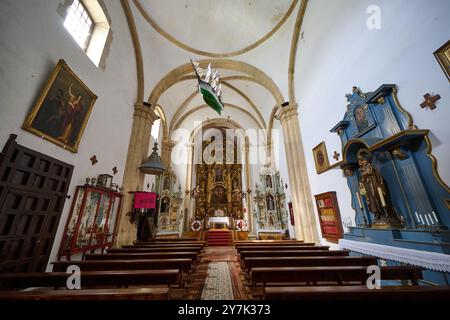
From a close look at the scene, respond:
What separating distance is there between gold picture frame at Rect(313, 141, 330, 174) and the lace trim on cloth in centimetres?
227

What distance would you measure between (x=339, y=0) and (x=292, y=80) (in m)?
2.62

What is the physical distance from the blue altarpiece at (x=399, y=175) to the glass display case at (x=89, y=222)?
19.6ft

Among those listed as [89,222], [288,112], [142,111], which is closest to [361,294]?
[89,222]

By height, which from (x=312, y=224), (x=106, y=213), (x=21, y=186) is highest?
(x=21, y=186)

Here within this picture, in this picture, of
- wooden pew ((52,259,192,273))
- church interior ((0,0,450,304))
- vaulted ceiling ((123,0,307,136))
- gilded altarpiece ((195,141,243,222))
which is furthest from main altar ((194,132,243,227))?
wooden pew ((52,259,192,273))

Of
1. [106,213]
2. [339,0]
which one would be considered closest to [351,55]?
[339,0]

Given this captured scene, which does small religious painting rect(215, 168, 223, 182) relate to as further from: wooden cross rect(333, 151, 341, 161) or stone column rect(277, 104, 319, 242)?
wooden cross rect(333, 151, 341, 161)

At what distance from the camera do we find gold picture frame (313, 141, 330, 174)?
512 cm

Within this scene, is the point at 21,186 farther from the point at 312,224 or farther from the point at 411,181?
the point at 312,224

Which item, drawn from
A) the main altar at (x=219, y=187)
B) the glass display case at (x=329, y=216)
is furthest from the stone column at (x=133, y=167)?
the main altar at (x=219, y=187)

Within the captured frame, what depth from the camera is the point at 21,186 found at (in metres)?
2.48

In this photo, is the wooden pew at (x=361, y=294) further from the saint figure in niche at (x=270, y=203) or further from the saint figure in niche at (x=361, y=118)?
the saint figure in niche at (x=270, y=203)

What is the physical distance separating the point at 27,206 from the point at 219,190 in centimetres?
1245

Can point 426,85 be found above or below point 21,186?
above
